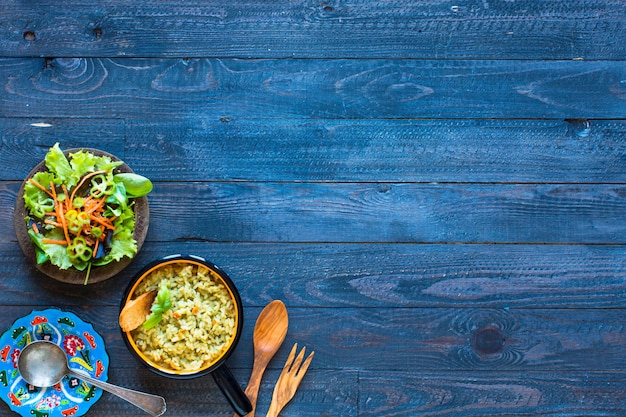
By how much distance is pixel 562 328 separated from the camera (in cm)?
186

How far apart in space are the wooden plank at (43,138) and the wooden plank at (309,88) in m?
0.03

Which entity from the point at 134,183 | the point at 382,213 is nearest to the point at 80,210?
the point at 134,183

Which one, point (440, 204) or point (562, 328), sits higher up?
point (440, 204)

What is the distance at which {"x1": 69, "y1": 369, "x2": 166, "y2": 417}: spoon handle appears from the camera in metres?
1.72

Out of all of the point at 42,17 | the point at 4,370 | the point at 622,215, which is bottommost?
the point at 4,370

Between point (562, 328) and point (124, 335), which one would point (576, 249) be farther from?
point (124, 335)

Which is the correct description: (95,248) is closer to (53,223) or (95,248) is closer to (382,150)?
(53,223)

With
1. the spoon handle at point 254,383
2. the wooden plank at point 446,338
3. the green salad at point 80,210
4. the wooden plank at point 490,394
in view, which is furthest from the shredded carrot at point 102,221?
the wooden plank at point 490,394

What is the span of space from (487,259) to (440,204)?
19cm

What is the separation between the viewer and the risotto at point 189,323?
1.69m

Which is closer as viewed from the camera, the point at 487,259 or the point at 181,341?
the point at 181,341

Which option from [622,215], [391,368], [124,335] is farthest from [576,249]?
[124,335]

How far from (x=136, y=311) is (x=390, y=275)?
64cm

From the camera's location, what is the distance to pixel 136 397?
1723mm
